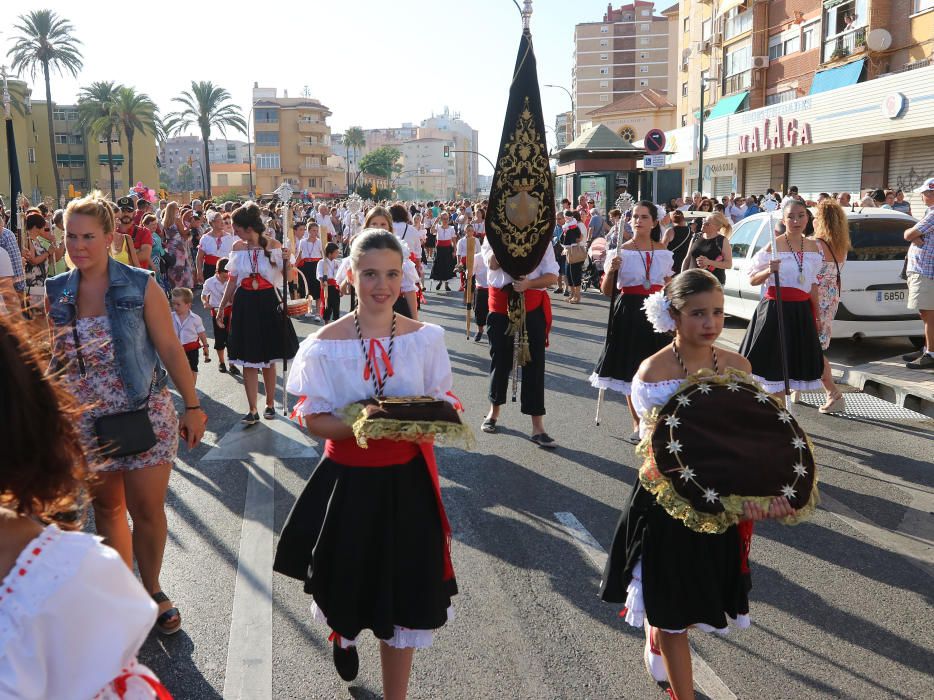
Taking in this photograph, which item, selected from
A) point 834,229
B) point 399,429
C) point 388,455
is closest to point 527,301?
point 834,229

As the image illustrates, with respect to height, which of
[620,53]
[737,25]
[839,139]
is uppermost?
[620,53]

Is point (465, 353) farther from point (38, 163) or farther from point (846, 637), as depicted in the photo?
point (38, 163)

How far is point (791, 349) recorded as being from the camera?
304 inches

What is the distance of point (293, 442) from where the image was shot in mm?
7617

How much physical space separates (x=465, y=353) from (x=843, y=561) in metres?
7.49

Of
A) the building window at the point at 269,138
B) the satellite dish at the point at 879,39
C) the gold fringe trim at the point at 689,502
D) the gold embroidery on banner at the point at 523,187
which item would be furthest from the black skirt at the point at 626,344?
the building window at the point at 269,138

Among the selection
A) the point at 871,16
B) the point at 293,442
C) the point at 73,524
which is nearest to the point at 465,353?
the point at 293,442

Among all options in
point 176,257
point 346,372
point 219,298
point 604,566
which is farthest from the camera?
point 176,257

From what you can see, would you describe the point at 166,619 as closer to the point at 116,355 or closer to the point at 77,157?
the point at 116,355

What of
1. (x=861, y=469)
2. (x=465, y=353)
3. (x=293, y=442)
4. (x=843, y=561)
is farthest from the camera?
(x=465, y=353)

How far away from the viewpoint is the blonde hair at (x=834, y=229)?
808cm

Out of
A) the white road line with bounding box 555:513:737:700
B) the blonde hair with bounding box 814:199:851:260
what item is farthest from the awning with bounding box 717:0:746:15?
the white road line with bounding box 555:513:737:700

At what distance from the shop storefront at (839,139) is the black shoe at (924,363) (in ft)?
49.1

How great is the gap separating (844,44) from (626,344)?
1160 inches
